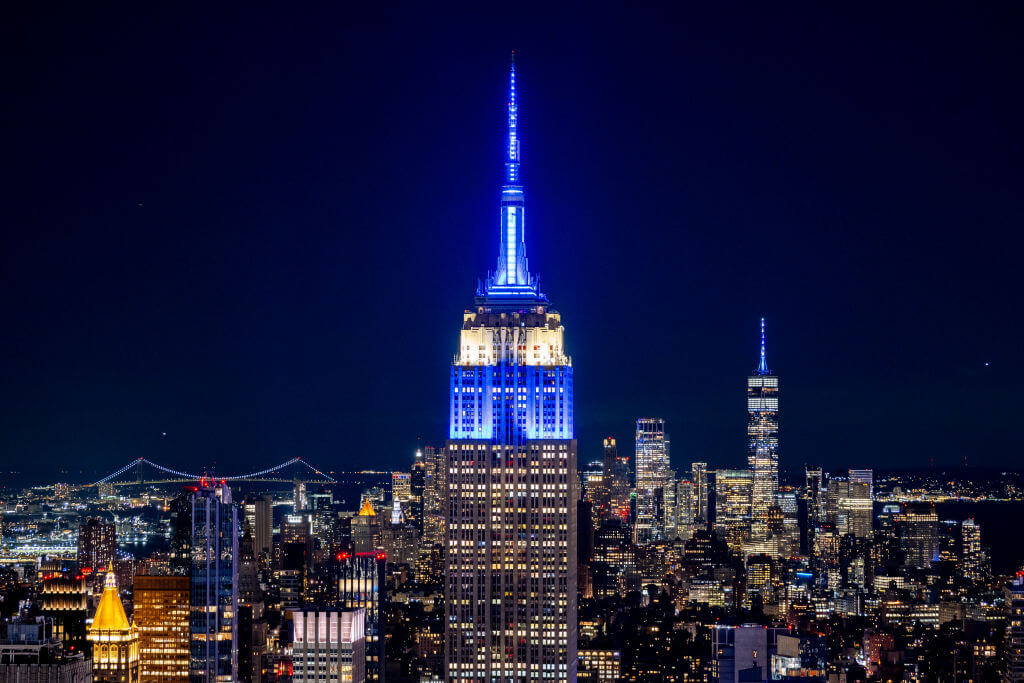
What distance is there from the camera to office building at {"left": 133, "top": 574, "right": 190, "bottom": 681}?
3002cm

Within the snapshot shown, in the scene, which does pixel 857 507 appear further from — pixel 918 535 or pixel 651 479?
pixel 651 479

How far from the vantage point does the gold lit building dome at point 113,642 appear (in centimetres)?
3044

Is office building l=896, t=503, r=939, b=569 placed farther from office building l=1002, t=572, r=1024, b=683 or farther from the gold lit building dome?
the gold lit building dome

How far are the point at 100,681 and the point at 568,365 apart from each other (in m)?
10.5

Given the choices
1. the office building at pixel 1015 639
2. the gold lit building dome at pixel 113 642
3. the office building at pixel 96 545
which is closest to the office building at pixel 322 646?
the gold lit building dome at pixel 113 642

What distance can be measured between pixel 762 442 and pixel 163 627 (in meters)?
30.0

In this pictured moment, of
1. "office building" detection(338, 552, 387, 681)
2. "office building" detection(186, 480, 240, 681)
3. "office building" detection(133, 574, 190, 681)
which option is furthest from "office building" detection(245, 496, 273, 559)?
"office building" detection(133, 574, 190, 681)

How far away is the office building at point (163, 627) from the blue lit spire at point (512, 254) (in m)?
8.12

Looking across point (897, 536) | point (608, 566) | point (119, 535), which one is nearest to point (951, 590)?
point (897, 536)

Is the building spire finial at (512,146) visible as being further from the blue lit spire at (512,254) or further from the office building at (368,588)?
the office building at (368,588)

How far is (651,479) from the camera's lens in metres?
58.8

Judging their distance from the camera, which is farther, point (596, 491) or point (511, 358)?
point (596, 491)

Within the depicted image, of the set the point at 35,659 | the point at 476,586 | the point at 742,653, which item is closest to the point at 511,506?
the point at 476,586

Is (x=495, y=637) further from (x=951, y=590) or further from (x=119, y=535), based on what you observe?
(x=951, y=590)
